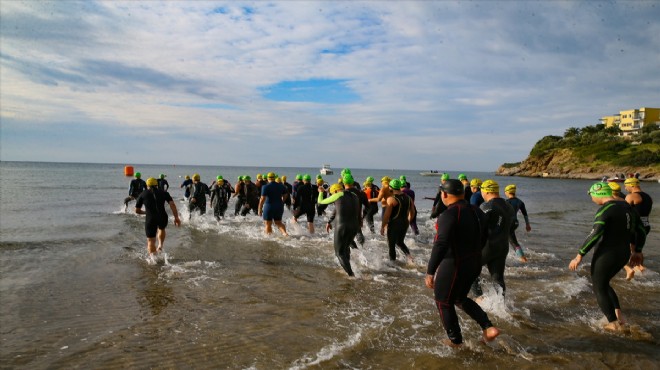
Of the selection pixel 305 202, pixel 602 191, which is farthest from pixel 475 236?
pixel 305 202

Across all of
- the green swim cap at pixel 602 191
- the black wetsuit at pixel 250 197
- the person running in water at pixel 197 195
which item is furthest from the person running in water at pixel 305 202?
the green swim cap at pixel 602 191

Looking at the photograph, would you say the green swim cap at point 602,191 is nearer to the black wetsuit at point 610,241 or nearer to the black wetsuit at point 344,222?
the black wetsuit at point 610,241

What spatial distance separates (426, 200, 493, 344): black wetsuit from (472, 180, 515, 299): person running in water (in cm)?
140

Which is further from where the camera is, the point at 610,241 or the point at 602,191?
the point at 602,191

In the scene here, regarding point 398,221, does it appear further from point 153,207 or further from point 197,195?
point 197,195

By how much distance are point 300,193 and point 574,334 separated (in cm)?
919

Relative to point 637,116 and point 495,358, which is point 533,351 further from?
point 637,116

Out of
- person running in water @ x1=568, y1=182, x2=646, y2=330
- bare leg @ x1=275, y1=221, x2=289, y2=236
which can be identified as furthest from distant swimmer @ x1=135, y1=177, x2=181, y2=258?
person running in water @ x1=568, y1=182, x2=646, y2=330

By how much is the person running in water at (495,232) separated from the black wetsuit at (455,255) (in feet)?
4.59

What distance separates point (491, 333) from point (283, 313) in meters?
2.85

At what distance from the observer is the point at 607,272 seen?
500 cm

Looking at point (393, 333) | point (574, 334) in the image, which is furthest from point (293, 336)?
point (574, 334)

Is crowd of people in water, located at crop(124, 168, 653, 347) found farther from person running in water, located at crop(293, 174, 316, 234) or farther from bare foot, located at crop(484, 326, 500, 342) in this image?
person running in water, located at crop(293, 174, 316, 234)

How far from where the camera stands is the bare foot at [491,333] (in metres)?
4.39
